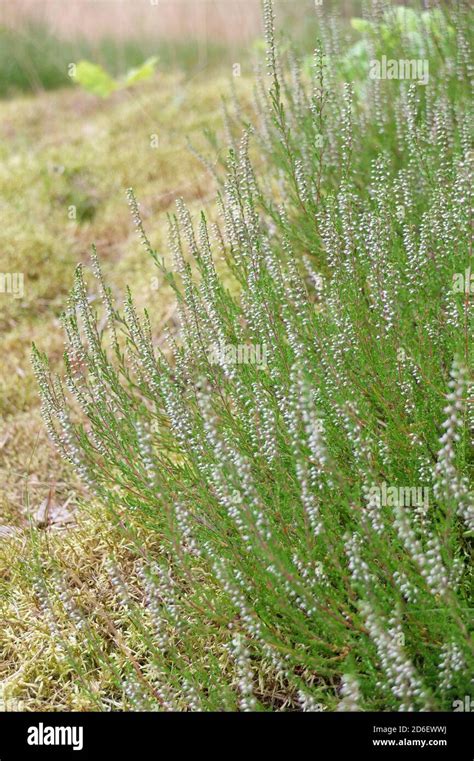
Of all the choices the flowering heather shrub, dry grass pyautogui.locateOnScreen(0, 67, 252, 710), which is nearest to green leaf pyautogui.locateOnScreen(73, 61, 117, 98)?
dry grass pyautogui.locateOnScreen(0, 67, 252, 710)

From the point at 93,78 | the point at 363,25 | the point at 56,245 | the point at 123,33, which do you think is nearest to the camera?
the point at 363,25

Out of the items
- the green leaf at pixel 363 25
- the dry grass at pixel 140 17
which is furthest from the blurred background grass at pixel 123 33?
the green leaf at pixel 363 25

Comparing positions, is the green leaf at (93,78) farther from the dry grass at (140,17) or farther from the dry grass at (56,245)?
the dry grass at (140,17)

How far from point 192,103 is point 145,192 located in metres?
1.51

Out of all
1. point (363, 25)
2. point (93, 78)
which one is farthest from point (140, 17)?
point (363, 25)

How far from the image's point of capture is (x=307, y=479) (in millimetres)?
1768

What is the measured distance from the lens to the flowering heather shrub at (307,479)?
167 centimetres

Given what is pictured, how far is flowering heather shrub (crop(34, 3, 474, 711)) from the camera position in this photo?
1.67 metres

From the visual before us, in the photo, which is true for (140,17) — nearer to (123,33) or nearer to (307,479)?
(123,33)

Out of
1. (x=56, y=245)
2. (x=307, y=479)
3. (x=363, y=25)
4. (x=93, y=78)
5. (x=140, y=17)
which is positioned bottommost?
(x=307, y=479)

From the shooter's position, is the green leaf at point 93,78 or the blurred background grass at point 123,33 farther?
the blurred background grass at point 123,33

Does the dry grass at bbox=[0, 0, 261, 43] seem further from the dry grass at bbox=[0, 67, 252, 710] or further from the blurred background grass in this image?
the dry grass at bbox=[0, 67, 252, 710]

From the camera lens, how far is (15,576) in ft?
8.21
